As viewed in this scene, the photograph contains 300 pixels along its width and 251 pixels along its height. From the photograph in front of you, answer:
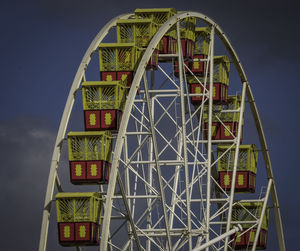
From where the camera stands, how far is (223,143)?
281ft

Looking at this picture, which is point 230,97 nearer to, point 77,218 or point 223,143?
point 223,143

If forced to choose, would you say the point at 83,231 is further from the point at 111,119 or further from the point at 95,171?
the point at 111,119

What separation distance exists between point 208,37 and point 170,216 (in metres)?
10.3

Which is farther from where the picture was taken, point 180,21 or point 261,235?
point 261,235

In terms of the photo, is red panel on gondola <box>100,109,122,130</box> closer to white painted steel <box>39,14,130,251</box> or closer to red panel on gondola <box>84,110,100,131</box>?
red panel on gondola <box>84,110,100,131</box>

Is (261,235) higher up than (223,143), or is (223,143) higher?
(223,143)

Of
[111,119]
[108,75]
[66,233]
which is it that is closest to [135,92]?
[111,119]

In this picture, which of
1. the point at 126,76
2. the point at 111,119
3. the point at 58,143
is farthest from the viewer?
the point at 126,76

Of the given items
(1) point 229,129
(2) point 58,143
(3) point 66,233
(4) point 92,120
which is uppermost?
(4) point 92,120

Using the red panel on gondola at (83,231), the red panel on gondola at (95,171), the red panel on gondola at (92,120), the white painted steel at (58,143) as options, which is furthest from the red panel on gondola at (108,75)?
the red panel on gondola at (83,231)

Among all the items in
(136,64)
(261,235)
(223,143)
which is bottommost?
(261,235)

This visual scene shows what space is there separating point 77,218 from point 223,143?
17404 millimetres

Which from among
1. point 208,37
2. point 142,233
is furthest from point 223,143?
point 142,233

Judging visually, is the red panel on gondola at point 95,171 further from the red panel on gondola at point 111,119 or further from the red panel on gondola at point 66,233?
the red panel on gondola at point 66,233
